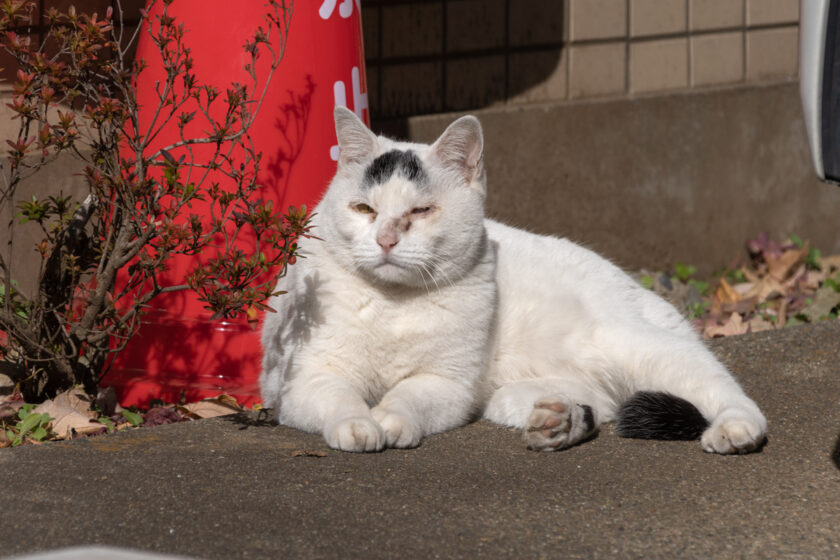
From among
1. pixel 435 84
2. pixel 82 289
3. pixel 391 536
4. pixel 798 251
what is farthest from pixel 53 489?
pixel 798 251

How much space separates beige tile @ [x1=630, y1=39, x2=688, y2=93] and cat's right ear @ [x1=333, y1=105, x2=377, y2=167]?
→ 284cm

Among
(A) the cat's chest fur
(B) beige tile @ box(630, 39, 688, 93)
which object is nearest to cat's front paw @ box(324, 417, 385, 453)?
(A) the cat's chest fur

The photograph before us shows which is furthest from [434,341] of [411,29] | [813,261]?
[813,261]

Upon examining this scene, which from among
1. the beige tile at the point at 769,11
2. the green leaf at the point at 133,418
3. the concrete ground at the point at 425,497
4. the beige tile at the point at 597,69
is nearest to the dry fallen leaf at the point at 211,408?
the green leaf at the point at 133,418

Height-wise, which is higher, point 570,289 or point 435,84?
point 435,84

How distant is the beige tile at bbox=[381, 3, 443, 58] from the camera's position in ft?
17.2

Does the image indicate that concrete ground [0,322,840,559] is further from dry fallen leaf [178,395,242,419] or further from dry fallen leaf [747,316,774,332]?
dry fallen leaf [747,316,774,332]

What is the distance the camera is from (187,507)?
85.6 inches

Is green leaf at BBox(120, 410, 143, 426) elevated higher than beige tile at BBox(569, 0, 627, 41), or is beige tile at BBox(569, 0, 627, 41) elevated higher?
beige tile at BBox(569, 0, 627, 41)

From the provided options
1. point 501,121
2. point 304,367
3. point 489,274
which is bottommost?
point 304,367

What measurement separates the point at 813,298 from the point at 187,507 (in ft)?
13.7

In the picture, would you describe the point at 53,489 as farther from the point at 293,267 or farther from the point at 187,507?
the point at 293,267

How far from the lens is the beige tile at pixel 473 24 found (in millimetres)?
5250

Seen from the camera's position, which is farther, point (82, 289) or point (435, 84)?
point (435, 84)
